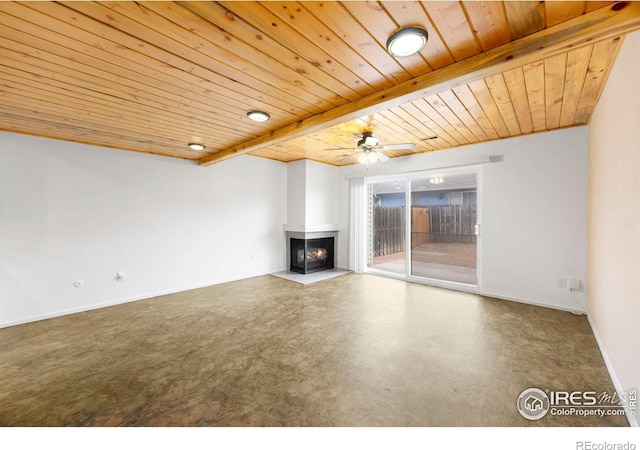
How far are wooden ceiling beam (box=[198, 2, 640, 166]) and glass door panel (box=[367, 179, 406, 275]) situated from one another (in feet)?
11.3

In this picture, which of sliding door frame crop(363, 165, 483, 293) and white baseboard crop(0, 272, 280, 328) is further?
sliding door frame crop(363, 165, 483, 293)

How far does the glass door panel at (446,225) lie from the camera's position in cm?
449

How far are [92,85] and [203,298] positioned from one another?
3004mm

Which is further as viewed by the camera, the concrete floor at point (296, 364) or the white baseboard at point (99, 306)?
the white baseboard at point (99, 306)

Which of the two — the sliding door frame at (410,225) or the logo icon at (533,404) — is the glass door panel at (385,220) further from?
the logo icon at (533,404)

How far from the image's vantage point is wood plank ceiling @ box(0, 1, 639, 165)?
4.51 feet

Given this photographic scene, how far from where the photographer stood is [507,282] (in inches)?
153

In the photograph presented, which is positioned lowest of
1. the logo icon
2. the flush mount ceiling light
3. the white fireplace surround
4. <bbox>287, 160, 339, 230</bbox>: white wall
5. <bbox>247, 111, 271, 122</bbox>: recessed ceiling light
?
the logo icon

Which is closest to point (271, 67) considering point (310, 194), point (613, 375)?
point (613, 375)

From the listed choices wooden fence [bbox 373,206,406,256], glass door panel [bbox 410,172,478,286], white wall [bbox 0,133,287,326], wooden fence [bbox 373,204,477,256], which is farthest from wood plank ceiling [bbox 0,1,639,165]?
wooden fence [bbox 373,206,406,256]

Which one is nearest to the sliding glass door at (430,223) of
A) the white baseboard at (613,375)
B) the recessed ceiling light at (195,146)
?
the white baseboard at (613,375)

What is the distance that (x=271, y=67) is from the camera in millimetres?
1879

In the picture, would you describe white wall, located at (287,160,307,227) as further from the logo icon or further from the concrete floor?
the logo icon

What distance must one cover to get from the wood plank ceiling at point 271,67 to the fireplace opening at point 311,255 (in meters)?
2.86
